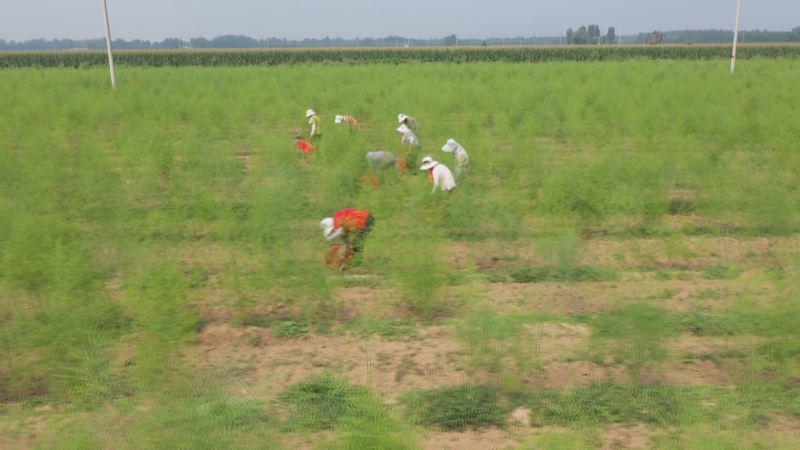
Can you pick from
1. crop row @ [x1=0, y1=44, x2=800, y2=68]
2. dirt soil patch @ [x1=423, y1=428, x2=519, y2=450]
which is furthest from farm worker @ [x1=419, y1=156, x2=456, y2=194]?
crop row @ [x1=0, y1=44, x2=800, y2=68]

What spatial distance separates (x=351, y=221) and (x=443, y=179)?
1622mm

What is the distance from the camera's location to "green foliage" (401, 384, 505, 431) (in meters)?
3.89

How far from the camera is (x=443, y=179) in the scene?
691 cm

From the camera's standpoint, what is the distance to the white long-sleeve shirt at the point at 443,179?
690 centimetres

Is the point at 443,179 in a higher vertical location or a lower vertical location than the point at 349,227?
higher

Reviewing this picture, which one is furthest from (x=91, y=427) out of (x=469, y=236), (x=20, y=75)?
(x=20, y=75)

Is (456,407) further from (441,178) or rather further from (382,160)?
(382,160)

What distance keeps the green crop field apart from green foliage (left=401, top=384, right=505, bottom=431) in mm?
17

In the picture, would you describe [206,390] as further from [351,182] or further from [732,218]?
[732,218]

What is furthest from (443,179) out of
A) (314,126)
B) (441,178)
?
(314,126)

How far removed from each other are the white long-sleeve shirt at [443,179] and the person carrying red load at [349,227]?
4.12 ft

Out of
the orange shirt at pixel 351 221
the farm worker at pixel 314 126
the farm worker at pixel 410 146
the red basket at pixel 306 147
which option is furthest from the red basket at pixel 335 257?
the farm worker at pixel 314 126

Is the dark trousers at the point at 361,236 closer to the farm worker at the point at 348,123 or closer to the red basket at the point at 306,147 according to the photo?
the red basket at the point at 306,147

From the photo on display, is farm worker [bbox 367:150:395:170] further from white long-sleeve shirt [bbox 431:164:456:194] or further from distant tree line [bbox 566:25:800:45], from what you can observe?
distant tree line [bbox 566:25:800:45]
